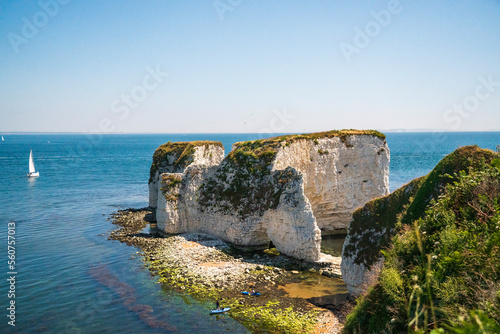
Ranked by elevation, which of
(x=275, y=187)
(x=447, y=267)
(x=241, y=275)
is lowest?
(x=241, y=275)

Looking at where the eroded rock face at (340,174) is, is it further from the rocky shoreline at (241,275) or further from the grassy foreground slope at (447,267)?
the grassy foreground slope at (447,267)

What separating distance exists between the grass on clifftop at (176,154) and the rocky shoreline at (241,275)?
10.7 meters

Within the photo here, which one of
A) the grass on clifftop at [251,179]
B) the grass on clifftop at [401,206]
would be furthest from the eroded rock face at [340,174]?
the grass on clifftop at [401,206]

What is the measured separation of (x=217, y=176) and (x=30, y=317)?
70.4 feet

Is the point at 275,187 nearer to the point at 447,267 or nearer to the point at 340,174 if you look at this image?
the point at 340,174

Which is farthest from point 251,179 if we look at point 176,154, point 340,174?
point 176,154

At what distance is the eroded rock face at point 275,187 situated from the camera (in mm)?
33219

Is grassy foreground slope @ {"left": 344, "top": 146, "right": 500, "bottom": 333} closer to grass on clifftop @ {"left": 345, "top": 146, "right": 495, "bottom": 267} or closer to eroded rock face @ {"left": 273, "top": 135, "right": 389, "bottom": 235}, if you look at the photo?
grass on clifftop @ {"left": 345, "top": 146, "right": 495, "bottom": 267}

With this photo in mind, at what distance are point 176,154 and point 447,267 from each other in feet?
143

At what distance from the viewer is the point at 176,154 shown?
51.2 meters

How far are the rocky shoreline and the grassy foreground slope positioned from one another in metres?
7.78

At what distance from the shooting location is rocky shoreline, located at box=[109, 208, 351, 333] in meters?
21.9

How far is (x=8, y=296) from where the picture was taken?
2430 centimetres

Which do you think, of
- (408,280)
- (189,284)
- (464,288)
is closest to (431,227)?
(408,280)
